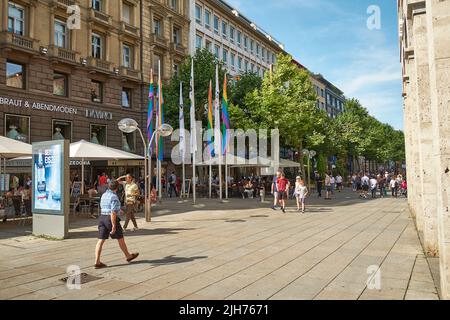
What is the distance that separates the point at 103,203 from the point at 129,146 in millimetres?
25675

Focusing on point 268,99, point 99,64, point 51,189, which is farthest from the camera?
point 99,64

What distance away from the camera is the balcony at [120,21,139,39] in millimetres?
30969

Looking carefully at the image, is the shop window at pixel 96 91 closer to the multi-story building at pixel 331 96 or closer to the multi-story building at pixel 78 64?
the multi-story building at pixel 78 64

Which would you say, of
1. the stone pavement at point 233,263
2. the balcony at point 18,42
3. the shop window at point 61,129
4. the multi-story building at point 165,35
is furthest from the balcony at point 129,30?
the stone pavement at point 233,263

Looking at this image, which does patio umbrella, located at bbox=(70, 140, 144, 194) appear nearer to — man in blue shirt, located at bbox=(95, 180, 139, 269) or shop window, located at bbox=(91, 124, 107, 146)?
man in blue shirt, located at bbox=(95, 180, 139, 269)

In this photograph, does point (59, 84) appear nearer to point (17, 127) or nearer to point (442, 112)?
point (17, 127)

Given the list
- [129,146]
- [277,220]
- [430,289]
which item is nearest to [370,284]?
[430,289]

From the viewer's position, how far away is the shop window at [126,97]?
31.9 m

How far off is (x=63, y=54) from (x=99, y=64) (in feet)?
10.5

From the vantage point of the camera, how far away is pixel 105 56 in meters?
30.0

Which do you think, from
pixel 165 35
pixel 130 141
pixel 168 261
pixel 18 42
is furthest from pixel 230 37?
pixel 168 261

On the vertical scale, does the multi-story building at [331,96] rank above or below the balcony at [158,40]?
above

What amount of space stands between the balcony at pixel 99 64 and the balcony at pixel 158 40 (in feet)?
19.2

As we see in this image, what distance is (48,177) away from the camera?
1080 centimetres
